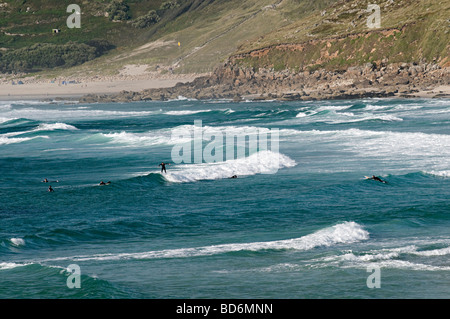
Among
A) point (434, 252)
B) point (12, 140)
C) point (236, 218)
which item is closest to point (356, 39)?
point (12, 140)

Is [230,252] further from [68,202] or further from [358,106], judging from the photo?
[358,106]

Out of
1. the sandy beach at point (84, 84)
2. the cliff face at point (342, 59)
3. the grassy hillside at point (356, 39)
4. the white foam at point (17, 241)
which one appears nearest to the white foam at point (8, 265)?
the white foam at point (17, 241)

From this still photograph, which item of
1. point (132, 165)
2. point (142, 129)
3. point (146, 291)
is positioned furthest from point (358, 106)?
point (146, 291)

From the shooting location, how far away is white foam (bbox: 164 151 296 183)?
39.4m

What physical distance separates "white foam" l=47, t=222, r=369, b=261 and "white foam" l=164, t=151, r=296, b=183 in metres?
15.3

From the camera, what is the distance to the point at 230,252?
22.5m

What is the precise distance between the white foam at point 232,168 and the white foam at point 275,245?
15280mm

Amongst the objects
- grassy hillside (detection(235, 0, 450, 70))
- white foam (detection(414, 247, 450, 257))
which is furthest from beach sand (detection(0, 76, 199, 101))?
white foam (detection(414, 247, 450, 257))

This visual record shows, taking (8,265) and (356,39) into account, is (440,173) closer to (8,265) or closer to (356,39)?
(8,265)

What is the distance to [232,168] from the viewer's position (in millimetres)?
41719

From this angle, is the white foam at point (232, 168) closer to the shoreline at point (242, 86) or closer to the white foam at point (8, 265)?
the white foam at point (8, 265)

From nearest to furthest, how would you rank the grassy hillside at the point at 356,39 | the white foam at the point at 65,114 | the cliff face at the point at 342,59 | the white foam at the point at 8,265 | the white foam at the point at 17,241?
the white foam at the point at 8,265, the white foam at the point at 17,241, the white foam at the point at 65,114, the cliff face at the point at 342,59, the grassy hillside at the point at 356,39

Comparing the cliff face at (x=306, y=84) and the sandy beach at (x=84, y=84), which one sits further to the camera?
the sandy beach at (x=84, y=84)

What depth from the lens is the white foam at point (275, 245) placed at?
22453 mm
